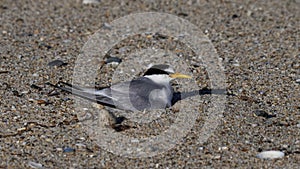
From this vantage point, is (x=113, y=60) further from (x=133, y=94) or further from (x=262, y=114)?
(x=262, y=114)

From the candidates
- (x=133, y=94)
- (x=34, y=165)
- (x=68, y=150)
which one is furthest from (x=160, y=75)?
(x=34, y=165)

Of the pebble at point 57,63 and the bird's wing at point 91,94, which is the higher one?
the pebble at point 57,63

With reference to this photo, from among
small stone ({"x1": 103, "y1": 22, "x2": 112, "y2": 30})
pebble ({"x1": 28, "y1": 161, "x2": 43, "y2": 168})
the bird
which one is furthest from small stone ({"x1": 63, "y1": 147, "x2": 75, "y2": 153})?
small stone ({"x1": 103, "y1": 22, "x2": 112, "y2": 30})

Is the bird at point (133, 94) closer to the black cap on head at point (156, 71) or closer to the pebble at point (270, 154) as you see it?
the black cap on head at point (156, 71)

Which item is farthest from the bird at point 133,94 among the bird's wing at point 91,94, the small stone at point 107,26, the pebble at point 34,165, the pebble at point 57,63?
the small stone at point 107,26

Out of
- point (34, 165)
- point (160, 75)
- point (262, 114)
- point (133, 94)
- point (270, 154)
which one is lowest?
point (34, 165)

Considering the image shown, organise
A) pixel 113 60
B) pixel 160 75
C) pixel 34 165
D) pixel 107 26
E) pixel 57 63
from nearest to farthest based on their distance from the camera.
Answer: pixel 34 165
pixel 160 75
pixel 57 63
pixel 113 60
pixel 107 26

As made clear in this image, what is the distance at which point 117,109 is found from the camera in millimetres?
5156

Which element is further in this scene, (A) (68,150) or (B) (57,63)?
(B) (57,63)

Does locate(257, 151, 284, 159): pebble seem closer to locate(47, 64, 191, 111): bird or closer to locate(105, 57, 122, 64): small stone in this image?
locate(47, 64, 191, 111): bird

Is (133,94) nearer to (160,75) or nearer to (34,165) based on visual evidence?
(160,75)

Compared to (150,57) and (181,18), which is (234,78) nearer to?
(150,57)

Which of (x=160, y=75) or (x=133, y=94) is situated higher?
(x=160, y=75)

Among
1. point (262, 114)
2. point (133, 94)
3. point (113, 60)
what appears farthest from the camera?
point (113, 60)
